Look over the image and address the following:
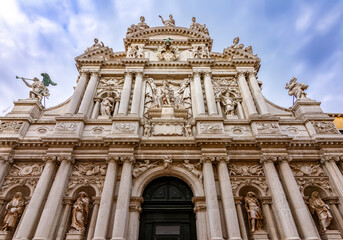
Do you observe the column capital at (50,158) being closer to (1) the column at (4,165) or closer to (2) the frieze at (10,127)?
(1) the column at (4,165)

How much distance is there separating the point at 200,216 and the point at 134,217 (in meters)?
2.33

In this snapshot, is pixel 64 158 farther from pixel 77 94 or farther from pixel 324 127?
pixel 324 127

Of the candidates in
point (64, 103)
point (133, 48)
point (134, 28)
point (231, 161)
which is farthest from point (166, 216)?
point (134, 28)

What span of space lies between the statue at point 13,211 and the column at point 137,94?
5.51 metres

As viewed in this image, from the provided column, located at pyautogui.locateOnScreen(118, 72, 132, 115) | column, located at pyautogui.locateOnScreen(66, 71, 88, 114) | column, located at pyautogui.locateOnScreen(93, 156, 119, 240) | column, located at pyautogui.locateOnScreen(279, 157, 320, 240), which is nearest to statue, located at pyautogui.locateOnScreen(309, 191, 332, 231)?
column, located at pyautogui.locateOnScreen(279, 157, 320, 240)

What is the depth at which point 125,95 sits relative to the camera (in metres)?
11.4

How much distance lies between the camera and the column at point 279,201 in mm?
7383

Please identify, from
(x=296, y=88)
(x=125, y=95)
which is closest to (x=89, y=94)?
(x=125, y=95)

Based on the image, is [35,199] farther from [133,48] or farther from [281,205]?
[133,48]

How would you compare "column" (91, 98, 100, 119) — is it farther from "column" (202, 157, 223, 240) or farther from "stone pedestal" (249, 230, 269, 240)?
"stone pedestal" (249, 230, 269, 240)

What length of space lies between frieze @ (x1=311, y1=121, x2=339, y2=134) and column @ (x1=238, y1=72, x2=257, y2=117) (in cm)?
270

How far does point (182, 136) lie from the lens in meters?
9.78

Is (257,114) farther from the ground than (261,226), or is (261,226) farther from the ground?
(257,114)

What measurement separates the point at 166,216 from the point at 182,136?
3250 mm
